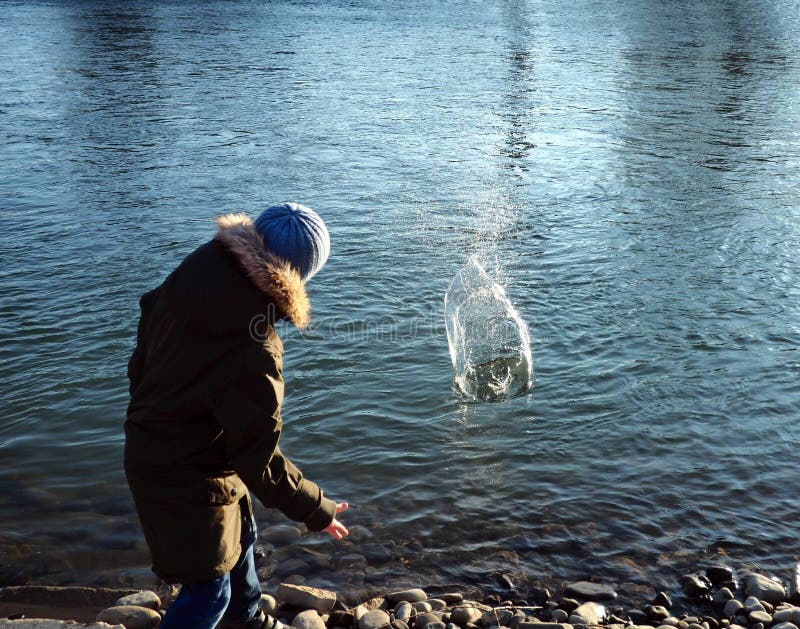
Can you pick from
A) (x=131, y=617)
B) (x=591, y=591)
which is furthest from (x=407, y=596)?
(x=131, y=617)

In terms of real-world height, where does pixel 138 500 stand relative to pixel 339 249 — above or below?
above

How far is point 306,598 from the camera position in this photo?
578cm

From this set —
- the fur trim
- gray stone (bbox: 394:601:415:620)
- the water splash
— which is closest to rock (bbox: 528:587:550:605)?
gray stone (bbox: 394:601:415:620)

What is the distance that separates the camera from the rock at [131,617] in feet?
17.5

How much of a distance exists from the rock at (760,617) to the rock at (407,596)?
7.06 ft

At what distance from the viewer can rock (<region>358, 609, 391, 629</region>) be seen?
5488 mm

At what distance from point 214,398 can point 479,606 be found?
9.74ft

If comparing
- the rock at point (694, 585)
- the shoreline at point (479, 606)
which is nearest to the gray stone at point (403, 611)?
the shoreline at point (479, 606)

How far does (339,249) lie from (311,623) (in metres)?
8.34

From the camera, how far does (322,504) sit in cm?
427

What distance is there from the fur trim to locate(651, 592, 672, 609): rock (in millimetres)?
3670

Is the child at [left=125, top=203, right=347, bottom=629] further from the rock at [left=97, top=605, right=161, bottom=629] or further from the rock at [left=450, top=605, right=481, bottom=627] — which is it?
the rock at [left=450, top=605, right=481, bottom=627]

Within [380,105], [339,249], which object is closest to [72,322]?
[339,249]

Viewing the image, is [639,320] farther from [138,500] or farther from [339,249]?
[138,500]
